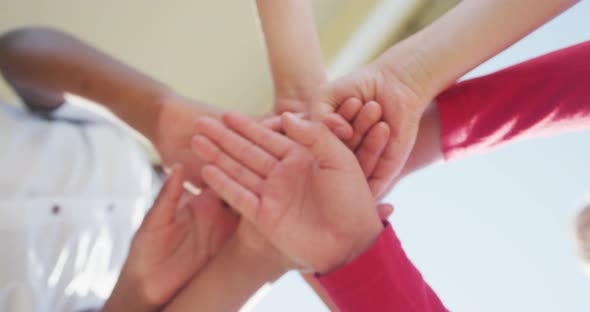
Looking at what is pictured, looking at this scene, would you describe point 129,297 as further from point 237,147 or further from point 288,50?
point 288,50

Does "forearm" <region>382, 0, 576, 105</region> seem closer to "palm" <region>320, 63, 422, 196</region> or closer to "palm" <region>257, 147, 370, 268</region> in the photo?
"palm" <region>320, 63, 422, 196</region>

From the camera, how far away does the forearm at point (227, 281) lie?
0.48 m

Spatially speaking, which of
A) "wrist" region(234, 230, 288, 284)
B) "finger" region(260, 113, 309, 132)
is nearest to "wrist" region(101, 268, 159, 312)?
"wrist" region(234, 230, 288, 284)

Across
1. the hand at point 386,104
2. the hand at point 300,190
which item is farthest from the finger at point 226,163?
the hand at point 386,104

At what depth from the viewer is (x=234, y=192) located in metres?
0.45

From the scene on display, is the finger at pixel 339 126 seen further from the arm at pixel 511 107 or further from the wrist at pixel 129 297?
the wrist at pixel 129 297

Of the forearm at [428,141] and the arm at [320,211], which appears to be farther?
the forearm at [428,141]

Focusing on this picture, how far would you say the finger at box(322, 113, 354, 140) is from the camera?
0.48 metres

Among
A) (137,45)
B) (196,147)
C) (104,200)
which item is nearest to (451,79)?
(196,147)

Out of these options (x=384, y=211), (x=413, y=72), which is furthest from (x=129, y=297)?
(x=413, y=72)

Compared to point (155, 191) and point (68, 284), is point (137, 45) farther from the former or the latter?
point (68, 284)

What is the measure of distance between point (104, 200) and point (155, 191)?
4.7 inches

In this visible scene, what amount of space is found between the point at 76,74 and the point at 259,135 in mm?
248

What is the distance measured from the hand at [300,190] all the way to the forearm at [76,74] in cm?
13
